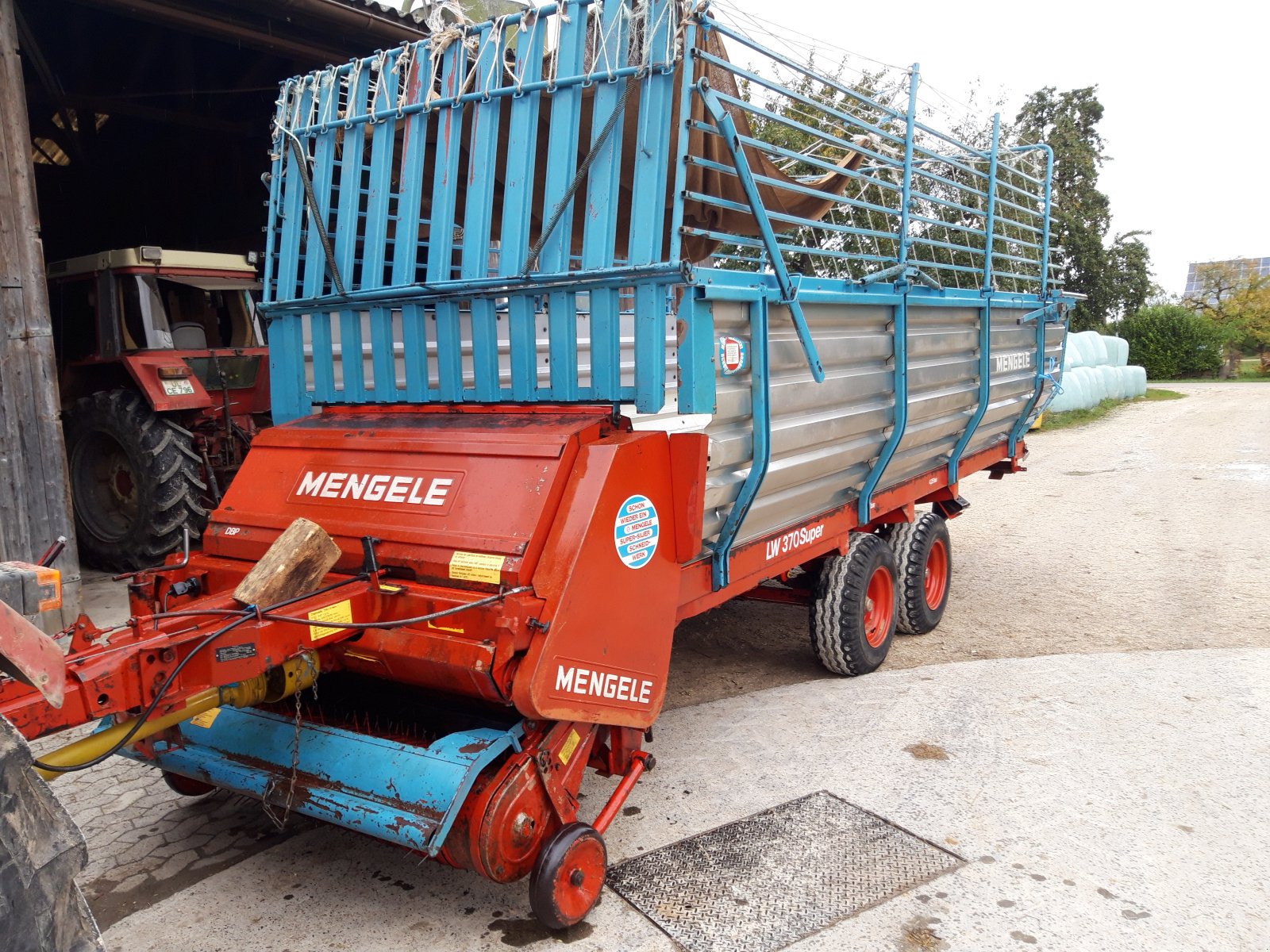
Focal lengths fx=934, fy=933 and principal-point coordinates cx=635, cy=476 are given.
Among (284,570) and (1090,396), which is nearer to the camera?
(284,570)

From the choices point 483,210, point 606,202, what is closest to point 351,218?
point 483,210

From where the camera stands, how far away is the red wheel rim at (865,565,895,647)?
5.24 meters

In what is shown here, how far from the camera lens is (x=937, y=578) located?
19.9ft

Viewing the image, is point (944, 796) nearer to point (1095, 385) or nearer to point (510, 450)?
point (510, 450)

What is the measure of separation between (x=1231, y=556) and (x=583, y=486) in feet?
22.9

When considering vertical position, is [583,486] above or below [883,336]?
below

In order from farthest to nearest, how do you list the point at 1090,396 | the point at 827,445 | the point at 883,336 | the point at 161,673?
the point at 1090,396
the point at 883,336
the point at 827,445
the point at 161,673

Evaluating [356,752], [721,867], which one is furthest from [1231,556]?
[356,752]

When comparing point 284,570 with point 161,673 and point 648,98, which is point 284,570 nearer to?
point 161,673

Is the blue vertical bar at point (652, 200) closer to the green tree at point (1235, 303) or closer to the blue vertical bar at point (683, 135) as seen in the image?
the blue vertical bar at point (683, 135)

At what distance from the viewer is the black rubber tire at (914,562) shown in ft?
18.1

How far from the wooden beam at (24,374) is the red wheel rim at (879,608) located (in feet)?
15.5

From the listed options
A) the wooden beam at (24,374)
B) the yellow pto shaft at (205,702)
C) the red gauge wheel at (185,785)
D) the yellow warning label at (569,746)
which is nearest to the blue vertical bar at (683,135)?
the yellow warning label at (569,746)

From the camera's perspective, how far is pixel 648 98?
320 centimetres
